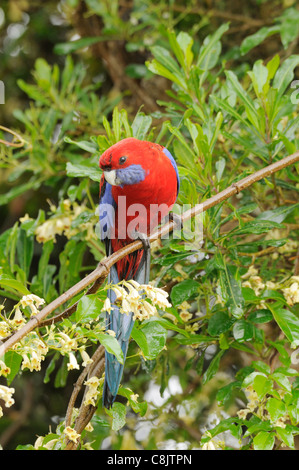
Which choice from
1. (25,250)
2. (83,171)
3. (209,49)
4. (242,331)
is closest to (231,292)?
(242,331)

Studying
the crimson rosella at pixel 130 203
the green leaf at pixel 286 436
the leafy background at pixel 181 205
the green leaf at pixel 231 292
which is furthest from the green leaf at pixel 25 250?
the green leaf at pixel 286 436

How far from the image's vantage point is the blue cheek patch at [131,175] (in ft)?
4.24

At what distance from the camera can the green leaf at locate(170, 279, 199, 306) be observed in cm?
132

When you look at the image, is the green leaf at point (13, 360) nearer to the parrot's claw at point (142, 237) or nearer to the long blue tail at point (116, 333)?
the long blue tail at point (116, 333)

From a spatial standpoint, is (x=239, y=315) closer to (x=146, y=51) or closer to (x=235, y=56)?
(x=235, y=56)

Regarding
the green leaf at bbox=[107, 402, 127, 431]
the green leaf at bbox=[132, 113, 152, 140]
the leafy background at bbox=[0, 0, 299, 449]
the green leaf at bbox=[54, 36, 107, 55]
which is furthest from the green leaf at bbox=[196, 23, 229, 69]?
the green leaf at bbox=[107, 402, 127, 431]

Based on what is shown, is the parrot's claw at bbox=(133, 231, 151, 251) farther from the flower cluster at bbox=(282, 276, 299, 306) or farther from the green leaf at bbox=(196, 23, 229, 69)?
the green leaf at bbox=(196, 23, 229, 69)

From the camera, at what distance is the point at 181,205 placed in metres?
1.47

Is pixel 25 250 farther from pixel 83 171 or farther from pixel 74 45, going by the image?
pixel 74 45

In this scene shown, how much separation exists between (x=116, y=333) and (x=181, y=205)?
38 cm

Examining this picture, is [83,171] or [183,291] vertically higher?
[83,171]
